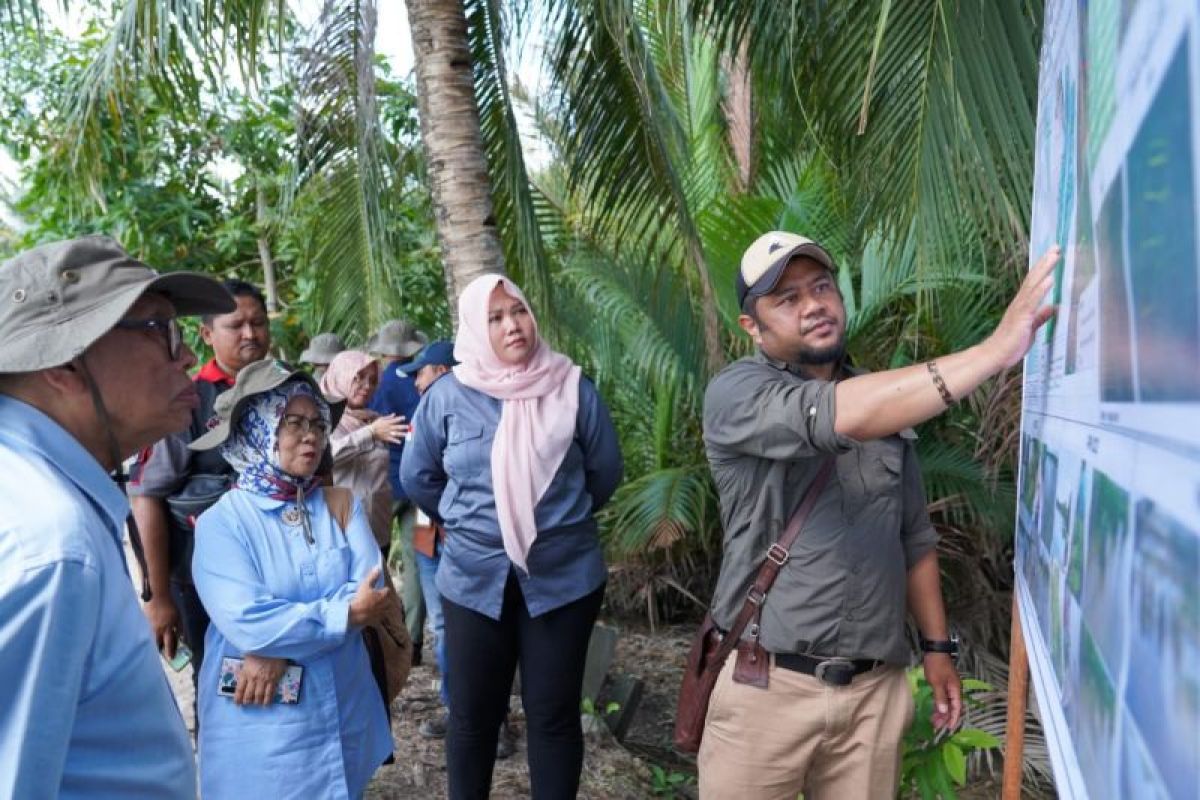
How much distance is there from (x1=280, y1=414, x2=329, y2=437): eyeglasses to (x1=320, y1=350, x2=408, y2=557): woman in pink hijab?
1.33 metres

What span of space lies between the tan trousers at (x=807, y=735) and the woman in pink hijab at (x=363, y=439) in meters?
2.30

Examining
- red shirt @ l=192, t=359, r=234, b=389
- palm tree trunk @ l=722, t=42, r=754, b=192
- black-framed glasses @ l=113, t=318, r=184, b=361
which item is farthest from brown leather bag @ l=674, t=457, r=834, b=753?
palm tree trunk @ l=722, t=42, r=754, b=192

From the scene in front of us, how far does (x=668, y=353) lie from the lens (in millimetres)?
5574

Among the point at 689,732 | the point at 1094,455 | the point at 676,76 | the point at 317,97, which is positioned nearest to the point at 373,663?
the point at 689,732

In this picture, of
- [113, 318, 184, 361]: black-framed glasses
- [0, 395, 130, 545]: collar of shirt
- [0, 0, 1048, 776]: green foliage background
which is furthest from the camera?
[0, 0, 1048, 776]: green foliage background

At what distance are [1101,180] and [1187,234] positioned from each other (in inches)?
18.2

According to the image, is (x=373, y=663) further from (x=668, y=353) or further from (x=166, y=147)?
(x=166, y=147)

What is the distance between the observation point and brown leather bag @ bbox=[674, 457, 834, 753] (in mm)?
2264

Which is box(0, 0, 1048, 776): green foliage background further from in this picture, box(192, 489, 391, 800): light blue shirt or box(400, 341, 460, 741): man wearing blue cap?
box(192, 489, 391, 800): light blue shirt

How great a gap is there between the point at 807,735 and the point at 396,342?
3.70m

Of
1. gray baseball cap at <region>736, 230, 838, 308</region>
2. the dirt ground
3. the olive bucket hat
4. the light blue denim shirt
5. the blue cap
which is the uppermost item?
gray baseball cap at <region>736, 230, 838, 308</region>

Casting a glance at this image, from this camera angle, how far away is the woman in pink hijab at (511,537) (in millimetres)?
3178

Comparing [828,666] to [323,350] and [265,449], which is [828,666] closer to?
[265,449]

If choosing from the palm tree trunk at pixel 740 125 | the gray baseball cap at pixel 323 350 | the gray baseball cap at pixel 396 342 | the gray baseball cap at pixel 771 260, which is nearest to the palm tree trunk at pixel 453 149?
the gray baseball cap at pixel 396 342
